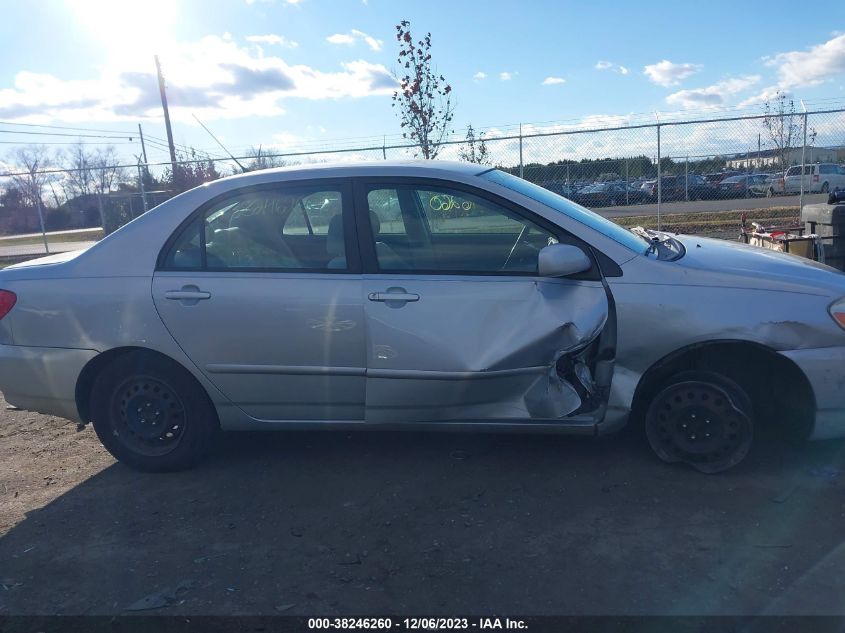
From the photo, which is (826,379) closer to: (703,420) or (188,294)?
(703,420)

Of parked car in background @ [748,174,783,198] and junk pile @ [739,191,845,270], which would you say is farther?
parked car in background @ [748,174,783,198]

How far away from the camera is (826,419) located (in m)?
3.51

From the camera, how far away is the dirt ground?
2.82 m

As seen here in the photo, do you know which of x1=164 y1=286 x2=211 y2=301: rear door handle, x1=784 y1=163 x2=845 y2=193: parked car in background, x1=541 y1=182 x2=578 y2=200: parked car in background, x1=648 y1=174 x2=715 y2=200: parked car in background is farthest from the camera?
x1=784 y1=163 x2=845 y2=193: parked car in background

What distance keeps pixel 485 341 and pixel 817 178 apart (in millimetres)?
15883

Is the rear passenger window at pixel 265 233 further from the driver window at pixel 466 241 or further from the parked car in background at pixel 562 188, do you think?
the parked car in background at pixel 562 188

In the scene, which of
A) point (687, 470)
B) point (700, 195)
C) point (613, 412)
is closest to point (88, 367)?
point (613, 412)

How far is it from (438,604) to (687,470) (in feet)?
5.69

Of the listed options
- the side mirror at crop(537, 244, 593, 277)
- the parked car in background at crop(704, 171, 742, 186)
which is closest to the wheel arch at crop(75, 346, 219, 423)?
the side mirror at crop(537, 244, 593, 277)

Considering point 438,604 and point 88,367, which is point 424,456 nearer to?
point 438,604

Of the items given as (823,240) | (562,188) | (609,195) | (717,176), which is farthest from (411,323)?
(717,176)

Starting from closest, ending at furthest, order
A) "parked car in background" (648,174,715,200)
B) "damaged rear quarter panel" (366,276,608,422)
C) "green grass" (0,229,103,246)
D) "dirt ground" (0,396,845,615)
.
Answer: "dirt ground" (0,396,845,615), "damaged rear quarter panel" (366,276,608,422), "parked car in background" (648,174,715,200), "green grass" (0,229,103,246)

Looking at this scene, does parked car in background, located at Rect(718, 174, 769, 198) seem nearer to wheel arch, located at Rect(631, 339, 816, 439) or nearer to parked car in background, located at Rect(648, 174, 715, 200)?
parked car in background, located at Rect(648, 174, 715, 200)

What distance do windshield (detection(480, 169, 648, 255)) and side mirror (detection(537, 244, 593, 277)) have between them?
0.99 feet
